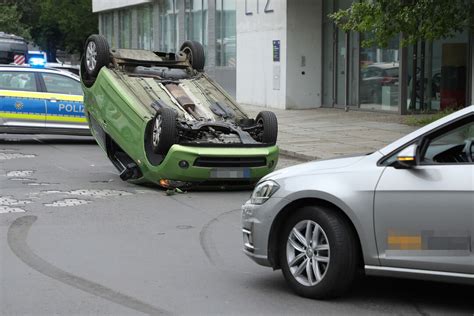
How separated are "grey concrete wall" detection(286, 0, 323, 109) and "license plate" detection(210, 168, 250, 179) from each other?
14.4 metres

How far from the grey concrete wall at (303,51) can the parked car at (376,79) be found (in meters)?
2.20

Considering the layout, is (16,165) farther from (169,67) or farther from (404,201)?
(404,201)

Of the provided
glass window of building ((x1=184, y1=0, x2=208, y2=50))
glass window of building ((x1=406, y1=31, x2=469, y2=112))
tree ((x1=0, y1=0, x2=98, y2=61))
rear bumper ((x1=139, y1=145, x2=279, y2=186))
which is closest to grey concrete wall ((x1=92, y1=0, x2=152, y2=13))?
tree ((x1=0, y1=0, x2=98, y2=61))

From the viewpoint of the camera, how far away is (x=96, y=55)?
1183cm

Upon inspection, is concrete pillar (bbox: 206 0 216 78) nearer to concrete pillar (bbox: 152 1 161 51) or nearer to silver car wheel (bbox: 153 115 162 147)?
concrete pillar (bbox: 152 1 161 51)

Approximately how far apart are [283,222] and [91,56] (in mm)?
7106

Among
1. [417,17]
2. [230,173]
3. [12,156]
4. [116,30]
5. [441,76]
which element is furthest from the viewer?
[116,30]

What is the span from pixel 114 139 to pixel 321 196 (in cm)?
628

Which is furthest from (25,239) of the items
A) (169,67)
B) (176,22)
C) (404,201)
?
(176,22)

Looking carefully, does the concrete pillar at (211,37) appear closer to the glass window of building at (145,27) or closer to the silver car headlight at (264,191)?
the glass window of building at (145,27)

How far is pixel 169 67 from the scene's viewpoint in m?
12.6

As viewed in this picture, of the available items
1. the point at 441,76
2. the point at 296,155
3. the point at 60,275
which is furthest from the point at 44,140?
the point at 60,275

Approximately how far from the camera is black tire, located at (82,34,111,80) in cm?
1177

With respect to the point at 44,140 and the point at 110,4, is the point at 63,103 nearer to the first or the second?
the point at 44,140
